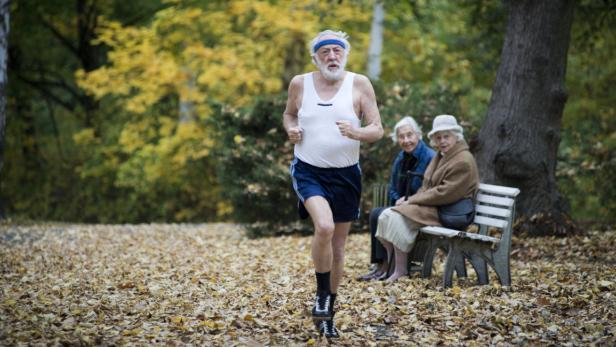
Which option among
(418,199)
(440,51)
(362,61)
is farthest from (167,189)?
(418,199)

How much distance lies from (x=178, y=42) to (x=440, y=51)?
7.74 m

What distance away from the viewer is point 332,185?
4844 millimetres

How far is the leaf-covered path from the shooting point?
15.9ft

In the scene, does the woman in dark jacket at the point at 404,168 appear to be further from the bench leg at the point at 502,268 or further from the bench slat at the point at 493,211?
the bench leg at the point at 502,268

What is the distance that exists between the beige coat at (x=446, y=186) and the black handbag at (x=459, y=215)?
0.05 metres

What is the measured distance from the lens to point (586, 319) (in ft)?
17.3

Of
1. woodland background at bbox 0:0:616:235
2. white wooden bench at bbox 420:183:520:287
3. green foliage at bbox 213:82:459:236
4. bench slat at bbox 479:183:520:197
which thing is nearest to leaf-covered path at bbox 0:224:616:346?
white wooden bench at bbox 420:183:520:287

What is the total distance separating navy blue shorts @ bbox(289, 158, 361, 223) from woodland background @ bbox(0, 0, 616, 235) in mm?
6040

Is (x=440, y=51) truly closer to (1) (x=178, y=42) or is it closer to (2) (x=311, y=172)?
(1) (x=178, y=42)

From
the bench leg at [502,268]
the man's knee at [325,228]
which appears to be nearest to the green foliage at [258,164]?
the bench leg at [502,268]

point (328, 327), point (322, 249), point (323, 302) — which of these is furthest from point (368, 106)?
point (328, 327)

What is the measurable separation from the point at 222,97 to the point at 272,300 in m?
12.7

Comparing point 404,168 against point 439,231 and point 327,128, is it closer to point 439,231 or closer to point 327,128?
point 439,231

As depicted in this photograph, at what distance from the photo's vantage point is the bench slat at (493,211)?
6.59 metres
